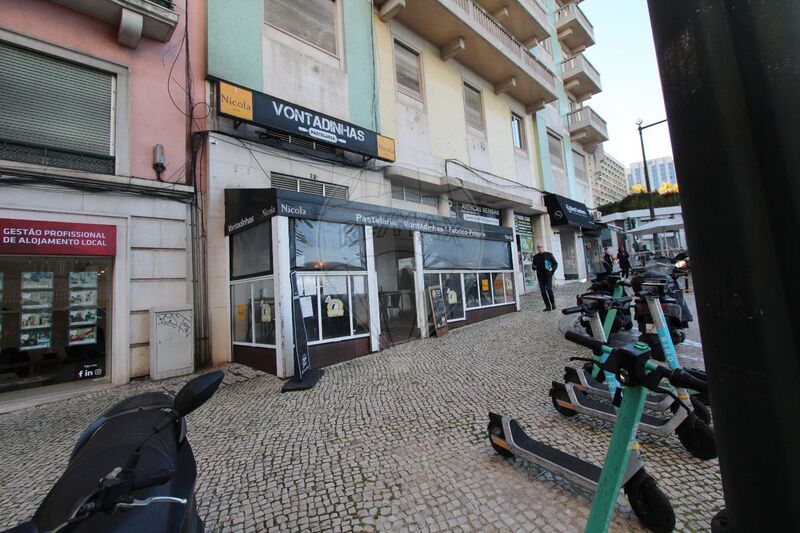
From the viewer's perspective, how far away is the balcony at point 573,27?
2064 centimetres

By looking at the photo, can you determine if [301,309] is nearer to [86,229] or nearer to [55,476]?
[55,476]

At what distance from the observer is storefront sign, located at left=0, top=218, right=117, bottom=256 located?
5.48 metres

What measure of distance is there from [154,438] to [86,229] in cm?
636

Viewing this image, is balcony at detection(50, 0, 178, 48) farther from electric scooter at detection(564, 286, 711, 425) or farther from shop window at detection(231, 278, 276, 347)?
electric scooter at detection(564, 286, 711, 425)

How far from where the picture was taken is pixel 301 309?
5.89m

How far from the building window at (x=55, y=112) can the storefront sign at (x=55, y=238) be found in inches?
44.6

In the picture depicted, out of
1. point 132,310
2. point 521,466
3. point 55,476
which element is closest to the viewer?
point 521,466

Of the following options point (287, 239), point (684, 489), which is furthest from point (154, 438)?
point (287, 239)

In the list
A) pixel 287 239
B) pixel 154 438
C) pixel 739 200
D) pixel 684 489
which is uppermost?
pixel 287 239

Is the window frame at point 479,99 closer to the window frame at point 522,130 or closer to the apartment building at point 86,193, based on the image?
the window frame at point 522,130

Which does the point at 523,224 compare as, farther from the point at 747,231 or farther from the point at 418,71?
the point at 747,231

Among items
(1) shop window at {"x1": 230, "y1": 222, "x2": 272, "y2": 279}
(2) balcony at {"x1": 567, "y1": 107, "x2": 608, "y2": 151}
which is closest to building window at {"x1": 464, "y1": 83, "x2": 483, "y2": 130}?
(2) balcony at {"x1": 567, "y1": 107, "x2": 608, "y2": 151}

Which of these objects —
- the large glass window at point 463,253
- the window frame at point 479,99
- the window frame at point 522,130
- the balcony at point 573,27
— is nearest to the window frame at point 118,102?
the large glass window at point 463,253

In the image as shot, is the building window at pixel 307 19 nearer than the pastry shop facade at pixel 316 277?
No
